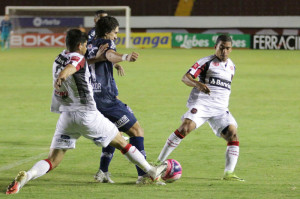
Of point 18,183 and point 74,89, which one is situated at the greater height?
point 74,89

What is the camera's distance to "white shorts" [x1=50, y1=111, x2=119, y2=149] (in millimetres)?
6398

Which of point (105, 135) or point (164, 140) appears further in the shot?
point (164, 140)

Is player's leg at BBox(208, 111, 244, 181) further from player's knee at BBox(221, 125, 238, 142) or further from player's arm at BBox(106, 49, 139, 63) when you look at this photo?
player's arm at BBox(106, 49, 139, 63)

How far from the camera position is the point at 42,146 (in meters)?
9.61

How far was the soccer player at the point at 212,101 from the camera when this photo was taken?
759 centimetres

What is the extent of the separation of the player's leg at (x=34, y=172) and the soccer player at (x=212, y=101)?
1.61m

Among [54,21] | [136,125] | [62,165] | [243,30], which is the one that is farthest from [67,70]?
[243,30]

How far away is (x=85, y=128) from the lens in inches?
253

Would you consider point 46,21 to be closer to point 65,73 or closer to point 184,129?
point 184,129

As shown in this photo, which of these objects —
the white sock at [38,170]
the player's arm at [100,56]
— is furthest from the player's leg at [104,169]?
the player's arm at [100,56]

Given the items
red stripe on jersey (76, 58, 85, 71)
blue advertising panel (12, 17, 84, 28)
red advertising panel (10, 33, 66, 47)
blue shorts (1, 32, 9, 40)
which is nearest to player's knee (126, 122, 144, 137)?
red stripe on jersey (76, 58, 85, 71)

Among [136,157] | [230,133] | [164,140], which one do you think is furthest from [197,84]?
[164,140]

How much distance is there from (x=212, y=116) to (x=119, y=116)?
127cm

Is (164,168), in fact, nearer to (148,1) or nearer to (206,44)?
(206,44)
